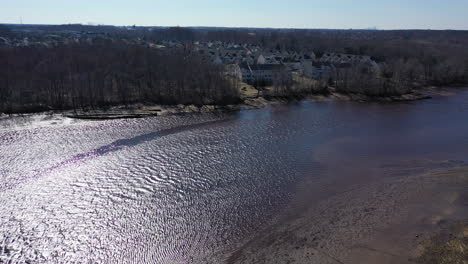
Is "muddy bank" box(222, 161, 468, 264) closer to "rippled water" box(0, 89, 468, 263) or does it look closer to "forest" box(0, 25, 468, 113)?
"rippled water" box(0, 89, 468, 263)

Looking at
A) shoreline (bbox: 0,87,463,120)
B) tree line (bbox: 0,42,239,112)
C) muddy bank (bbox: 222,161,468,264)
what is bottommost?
muddy bank (bbox: 222,161,468,264)

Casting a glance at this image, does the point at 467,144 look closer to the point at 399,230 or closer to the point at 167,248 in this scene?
the point at 399,230

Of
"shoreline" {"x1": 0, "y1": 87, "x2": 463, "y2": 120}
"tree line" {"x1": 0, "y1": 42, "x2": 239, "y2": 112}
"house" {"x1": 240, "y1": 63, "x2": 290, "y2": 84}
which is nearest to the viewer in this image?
"shoreline" {"x1": 0, "y1": 87, "x2": 463, "y2": 120}

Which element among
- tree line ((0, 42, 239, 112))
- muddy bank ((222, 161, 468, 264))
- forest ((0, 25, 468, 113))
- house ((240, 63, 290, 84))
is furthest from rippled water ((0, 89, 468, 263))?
house ((240, 63, 290, 84))

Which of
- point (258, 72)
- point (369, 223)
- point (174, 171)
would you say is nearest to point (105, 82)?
point (258, 72)

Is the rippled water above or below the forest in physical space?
below

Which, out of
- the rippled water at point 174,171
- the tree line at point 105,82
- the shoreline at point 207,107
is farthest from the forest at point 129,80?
the rippled water at point 174,171

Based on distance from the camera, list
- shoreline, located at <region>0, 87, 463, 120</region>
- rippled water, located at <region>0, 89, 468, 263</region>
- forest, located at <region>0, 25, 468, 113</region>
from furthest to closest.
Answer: forest, located at <region>0, 25, 468, 113</region> → shoreline, located at <region>0, 87, 463, 120</region> → rippled water, located at <region>0, 89, 468, 263</region>

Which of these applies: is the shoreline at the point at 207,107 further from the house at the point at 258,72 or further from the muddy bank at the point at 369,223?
the muddy bank at the point at 369,223
